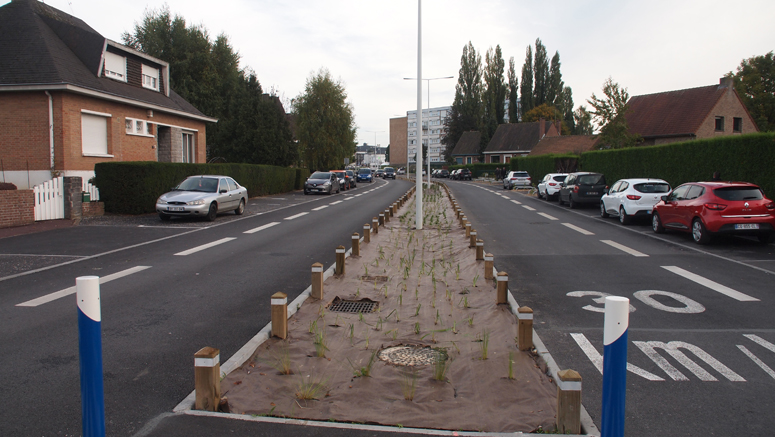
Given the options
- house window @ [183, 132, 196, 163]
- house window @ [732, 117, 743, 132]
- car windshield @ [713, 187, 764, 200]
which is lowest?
car windshield @ [713, 187, 764, 200]

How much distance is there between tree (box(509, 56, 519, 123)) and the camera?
277ft

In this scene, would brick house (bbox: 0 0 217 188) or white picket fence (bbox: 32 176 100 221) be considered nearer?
white picket fence (bbox: 32 176 100 221)

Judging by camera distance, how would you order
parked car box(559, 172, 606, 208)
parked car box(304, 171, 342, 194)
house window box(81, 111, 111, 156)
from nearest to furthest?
house window box(81, 111, 111, 156) < parked car box(559, 172, 606, 208) < parked car box(304, 171, 342, 194)

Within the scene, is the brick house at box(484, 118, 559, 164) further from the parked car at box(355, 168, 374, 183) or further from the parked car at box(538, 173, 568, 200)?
the parked car at box(538, 173, 568, 200)

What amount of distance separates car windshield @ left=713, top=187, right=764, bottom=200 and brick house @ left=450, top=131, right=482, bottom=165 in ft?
269

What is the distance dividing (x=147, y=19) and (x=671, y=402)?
51676mm

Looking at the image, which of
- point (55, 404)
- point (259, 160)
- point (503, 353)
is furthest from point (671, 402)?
point (259, 160)

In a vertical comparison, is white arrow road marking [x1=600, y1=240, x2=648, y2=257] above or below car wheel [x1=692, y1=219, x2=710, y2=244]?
below

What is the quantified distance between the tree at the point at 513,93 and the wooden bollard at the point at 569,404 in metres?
86.0

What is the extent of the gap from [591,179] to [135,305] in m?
21.8

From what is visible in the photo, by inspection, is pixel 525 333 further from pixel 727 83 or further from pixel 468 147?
pixel 468 147

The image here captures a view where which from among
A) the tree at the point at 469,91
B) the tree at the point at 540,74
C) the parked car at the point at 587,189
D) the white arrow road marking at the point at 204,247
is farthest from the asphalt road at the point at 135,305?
the tree at the point at 469,91

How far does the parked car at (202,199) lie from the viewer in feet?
57.7

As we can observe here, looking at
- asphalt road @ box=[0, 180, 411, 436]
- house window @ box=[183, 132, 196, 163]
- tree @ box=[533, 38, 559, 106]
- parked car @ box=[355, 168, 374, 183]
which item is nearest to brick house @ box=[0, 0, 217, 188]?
house window @ box=[183, 132, 196, 163]
